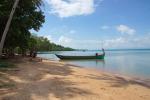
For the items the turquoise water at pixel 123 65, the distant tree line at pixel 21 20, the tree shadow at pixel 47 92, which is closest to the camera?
the tree shadow at pixel 47 92

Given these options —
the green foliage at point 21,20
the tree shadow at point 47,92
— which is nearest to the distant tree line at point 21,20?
the green foliage at point 21,20

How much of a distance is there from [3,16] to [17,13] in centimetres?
263

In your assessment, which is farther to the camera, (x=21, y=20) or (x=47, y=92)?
(x=21, y=20)

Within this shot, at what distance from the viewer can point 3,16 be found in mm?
19078

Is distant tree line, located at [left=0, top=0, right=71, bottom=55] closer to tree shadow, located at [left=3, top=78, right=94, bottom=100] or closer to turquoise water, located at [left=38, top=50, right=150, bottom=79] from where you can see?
turquoise water, located at [left=38, top=50, right=150, bottom=79]

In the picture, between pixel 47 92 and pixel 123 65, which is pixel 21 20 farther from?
pixel 123 65

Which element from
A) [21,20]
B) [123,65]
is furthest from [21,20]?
[123,65]

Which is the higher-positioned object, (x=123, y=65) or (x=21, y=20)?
(x=21, y=20)

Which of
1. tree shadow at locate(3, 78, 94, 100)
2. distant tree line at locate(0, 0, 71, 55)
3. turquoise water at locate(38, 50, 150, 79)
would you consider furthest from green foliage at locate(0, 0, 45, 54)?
tree shadow at locate(3, 78, 94, 100)

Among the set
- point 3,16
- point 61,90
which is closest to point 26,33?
point 3,16

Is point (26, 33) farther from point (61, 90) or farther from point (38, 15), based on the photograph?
point (61, 90)

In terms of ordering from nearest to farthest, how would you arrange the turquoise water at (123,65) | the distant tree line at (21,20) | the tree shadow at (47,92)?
the tree shadow at (47,92) < the distant tree line at (21,20) < the turquoise water at (123,65)

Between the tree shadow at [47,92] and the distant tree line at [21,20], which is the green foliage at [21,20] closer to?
the distant tree line at [21,20]

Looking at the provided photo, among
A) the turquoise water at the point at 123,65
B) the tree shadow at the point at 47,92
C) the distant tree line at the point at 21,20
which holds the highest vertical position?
the distant tree line at the point at 21,20
